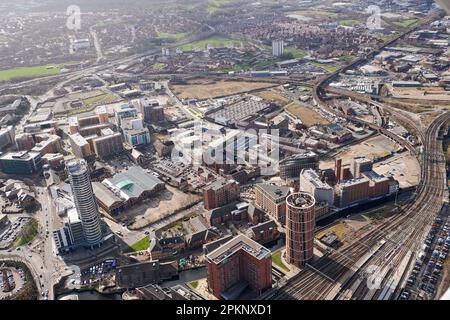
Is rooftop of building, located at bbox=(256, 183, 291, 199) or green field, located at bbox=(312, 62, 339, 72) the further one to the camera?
green field, located at bbox=(312, 62, 339, 72)

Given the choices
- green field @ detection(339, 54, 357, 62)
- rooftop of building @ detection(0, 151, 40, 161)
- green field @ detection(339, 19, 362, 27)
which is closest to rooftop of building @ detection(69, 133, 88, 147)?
rooftop of building @ detection(0, 151, 40, 161)

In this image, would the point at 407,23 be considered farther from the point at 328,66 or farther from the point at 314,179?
the point at 314,179

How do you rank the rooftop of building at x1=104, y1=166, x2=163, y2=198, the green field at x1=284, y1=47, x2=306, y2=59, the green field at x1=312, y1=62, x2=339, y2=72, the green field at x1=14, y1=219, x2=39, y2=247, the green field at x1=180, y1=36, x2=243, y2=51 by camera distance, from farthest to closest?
the green field at x1=180, y1=36, x2=243, y2=51
the green field at x1=284, y1=47, x2=306, y2=59
the green field at x1=312, y1=62, x2=339, y2=72
the rooftop of building at x1=104, y1=166, x2=163, y2=198
the green field at x1=14, y1=219, x2=39, y2=247

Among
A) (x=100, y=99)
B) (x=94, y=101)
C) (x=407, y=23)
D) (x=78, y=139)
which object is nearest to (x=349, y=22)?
(x=407, y=23)

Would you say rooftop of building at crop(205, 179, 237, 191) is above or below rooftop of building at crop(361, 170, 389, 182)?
above

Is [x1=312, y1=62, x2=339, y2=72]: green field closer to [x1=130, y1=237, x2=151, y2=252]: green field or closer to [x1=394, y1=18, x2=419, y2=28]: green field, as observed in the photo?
[x1=394, y1=18, x2=419, y2=28]: green field

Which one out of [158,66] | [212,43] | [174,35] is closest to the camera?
[158,66]

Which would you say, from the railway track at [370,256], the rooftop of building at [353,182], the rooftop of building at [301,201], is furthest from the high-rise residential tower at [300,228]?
the rooftop of building at [353,182]
